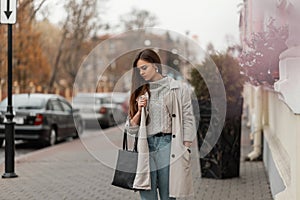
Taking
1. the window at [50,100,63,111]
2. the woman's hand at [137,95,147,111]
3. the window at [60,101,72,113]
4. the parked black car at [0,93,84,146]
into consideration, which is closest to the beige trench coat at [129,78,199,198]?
the woman's hand at [137,95,147,111]

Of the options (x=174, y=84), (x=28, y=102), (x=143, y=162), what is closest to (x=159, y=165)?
(x=143, y=162)

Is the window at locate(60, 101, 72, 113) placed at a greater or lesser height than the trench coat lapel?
greater

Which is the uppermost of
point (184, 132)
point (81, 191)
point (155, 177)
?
point (184, 132)

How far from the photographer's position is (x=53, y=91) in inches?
1464

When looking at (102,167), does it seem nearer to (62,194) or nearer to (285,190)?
(62,194)

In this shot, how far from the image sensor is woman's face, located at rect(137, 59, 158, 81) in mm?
5512

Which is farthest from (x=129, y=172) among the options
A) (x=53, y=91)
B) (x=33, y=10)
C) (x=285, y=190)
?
(x=53, y=91)

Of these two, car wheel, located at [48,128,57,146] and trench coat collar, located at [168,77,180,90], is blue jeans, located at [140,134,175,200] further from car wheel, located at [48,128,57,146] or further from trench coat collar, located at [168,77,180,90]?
car wheel, located at [48,128,57,146]

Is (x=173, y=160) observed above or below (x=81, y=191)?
above

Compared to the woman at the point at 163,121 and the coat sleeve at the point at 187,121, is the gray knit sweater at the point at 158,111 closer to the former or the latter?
the woman at the point at 163,121

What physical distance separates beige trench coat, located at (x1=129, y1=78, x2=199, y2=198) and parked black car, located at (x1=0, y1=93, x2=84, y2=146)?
8.64 meters

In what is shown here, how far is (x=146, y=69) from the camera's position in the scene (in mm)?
5516

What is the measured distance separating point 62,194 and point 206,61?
3156 millimetres

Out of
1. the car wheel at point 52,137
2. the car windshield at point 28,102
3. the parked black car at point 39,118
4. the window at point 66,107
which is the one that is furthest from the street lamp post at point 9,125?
the window at point 66,107
